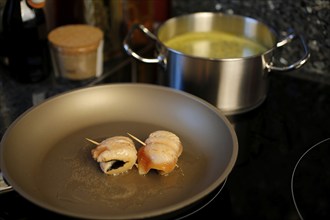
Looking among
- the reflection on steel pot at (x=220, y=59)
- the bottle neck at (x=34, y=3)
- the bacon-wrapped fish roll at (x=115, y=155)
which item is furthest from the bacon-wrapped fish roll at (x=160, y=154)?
the bottle neck at (x=34, y=3)

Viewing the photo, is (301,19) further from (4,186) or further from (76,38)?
(4,186)

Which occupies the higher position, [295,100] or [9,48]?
[9,48]

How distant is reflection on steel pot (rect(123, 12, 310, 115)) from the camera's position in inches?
38.6

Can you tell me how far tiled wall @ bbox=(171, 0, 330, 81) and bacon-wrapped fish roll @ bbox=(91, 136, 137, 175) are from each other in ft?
1.76

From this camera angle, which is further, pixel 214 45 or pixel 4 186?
pixel 214 45

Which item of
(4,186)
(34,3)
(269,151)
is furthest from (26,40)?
(269,151)

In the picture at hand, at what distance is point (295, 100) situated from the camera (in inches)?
44.7

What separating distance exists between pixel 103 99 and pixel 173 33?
28 centimetres

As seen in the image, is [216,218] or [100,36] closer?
[216,218]

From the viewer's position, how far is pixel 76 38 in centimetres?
Answer: 112

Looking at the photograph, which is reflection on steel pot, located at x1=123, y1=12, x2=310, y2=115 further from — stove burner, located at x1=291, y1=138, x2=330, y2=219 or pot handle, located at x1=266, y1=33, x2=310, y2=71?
stove burner, located at x1=291, y1=138, x2=330, y2=219

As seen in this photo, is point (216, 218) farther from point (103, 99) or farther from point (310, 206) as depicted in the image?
point (103, 99)

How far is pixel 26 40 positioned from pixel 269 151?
1.90 feet

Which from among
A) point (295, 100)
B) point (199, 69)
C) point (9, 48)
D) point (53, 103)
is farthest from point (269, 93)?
point (9, 48)
